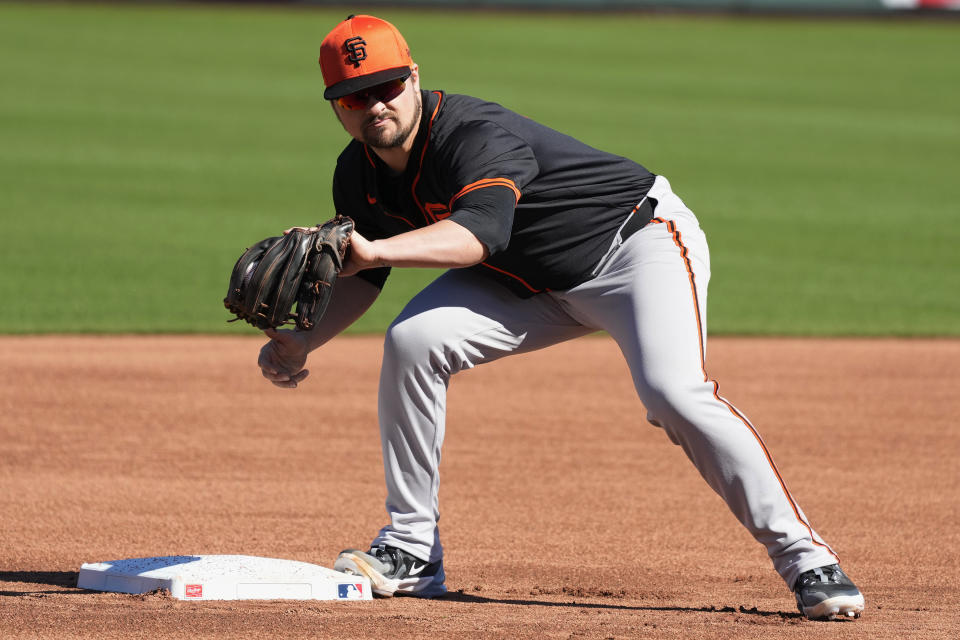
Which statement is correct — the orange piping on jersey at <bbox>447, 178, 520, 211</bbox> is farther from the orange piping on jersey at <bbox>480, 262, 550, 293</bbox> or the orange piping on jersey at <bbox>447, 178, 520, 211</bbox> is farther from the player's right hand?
→ the player's right hand

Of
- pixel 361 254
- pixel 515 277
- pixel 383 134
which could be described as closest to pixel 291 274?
pixel 361 254

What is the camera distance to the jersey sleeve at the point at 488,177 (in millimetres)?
3557

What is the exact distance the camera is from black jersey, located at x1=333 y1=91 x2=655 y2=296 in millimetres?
3758

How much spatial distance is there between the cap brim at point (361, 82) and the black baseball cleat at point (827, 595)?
1799 millimetres

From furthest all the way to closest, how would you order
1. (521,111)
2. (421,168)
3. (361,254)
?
1. (521,111)
2. (421,168)
3. (361,254)

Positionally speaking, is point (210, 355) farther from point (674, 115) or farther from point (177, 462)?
point (674, 115)

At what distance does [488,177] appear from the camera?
12.0ft

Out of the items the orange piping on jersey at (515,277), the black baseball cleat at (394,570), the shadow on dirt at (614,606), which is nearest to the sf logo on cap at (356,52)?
the orange piping on jersey at (515,277)

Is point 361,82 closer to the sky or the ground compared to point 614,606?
closer to the sky

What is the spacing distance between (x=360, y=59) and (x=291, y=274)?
2.07 feet

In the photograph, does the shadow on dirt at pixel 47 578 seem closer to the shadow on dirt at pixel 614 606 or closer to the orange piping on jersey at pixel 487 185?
the shadow on dirt at pixel 614 606

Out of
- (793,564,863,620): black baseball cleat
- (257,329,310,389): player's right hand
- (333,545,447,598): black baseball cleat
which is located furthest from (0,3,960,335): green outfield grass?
(793,564,863,620): black baseball cleat

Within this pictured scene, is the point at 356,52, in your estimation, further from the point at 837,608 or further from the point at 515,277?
the point at 837,608

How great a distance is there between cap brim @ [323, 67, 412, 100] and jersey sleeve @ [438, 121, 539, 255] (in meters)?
0.25
